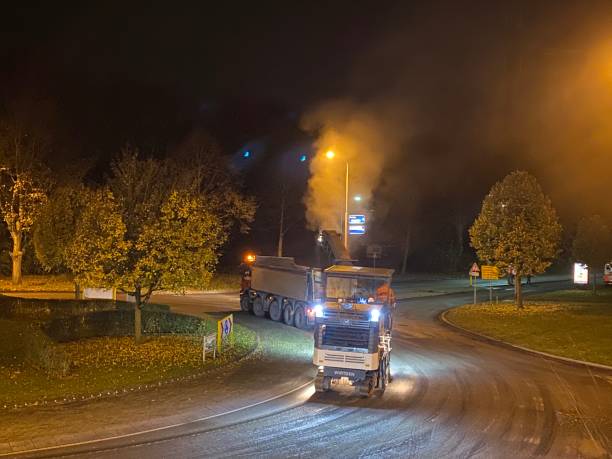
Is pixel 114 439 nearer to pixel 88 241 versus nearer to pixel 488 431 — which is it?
pixel 488 431

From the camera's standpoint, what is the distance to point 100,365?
46.9 feet

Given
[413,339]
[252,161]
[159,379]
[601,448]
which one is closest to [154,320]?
[159,379]

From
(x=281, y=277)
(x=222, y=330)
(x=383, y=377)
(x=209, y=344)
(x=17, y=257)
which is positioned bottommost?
(x=383, y=377)

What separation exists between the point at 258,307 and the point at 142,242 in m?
11.4

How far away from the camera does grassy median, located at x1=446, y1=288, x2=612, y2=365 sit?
1912 cm

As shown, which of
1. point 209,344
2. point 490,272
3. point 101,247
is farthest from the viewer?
point 490,272

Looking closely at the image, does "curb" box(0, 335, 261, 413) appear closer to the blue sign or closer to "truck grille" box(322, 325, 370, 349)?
"truck grille" box(322, 325, 370, 349)

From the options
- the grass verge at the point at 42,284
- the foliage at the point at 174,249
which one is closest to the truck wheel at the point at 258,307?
the foliage at the point at 174,249

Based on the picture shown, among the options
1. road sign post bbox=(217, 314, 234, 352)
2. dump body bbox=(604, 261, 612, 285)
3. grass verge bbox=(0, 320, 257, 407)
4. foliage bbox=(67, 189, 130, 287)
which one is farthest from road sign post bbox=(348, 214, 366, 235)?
dump body bbox=(604, 261, 612, 285)

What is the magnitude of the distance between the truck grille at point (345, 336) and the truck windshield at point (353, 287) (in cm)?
137

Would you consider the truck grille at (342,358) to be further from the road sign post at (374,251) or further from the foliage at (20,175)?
the foliage at (20,175)

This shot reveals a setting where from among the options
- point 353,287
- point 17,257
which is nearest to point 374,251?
point 353,287

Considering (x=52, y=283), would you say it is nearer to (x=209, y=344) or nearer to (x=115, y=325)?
(x=115, y=325)

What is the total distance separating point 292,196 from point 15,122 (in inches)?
880
